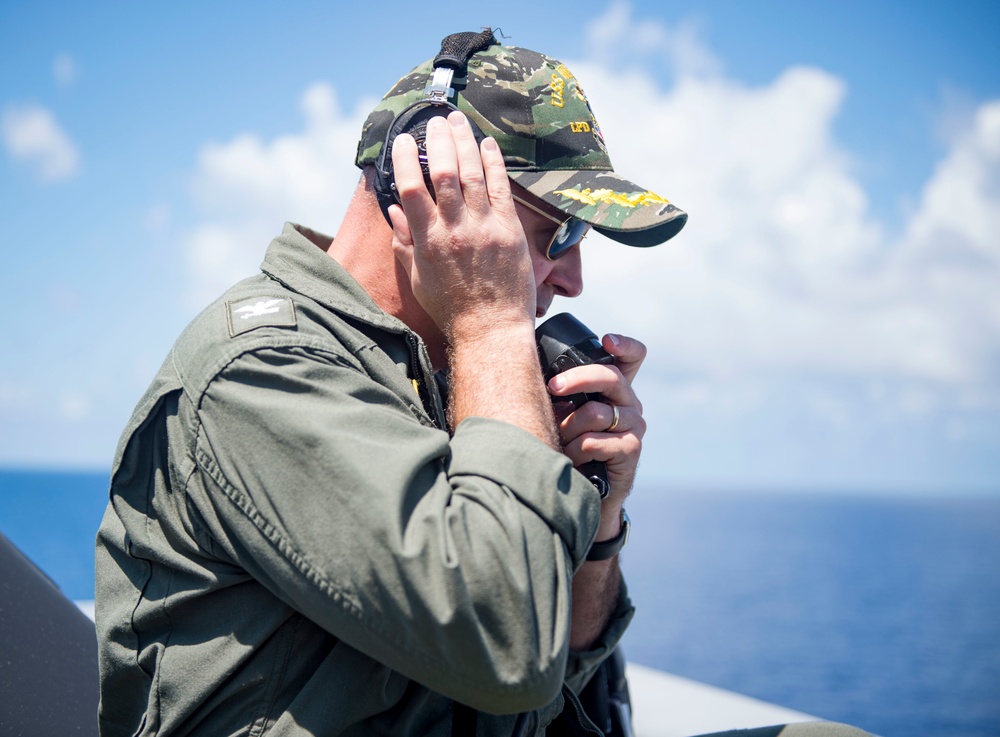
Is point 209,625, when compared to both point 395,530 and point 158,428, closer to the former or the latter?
point 158,428

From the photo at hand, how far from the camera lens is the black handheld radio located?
210 cm

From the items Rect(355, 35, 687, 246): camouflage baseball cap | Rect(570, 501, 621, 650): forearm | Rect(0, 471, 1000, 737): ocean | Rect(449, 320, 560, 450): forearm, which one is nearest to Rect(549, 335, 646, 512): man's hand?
Rect(449, 320, 560, 450): forearm

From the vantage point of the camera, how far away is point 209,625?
166cm

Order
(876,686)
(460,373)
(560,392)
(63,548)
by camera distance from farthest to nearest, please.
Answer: (876,686)
(63,548)
(560,392)
(460,373)

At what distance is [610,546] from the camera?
98.5 inches

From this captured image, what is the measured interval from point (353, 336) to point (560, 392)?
53cm

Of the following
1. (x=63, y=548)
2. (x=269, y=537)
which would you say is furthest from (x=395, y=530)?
(x=63, y=548)

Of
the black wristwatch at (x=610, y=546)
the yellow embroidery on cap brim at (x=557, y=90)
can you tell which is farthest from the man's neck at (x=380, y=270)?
the black wristwatch at (x=610, y=546)

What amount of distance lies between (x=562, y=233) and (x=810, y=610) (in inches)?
3093

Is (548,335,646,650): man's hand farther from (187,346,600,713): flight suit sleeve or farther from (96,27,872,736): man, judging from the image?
(187,346,600,713): flight suit sleeve

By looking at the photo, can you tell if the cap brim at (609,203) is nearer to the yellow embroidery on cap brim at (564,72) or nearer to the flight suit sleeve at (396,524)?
the yellow embroidery on cap brim at (564,72)

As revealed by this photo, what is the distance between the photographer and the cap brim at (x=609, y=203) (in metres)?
2.12

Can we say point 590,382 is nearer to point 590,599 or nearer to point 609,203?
point 609,203

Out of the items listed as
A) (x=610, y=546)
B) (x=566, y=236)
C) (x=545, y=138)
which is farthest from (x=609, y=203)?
(x=610, y=546)
